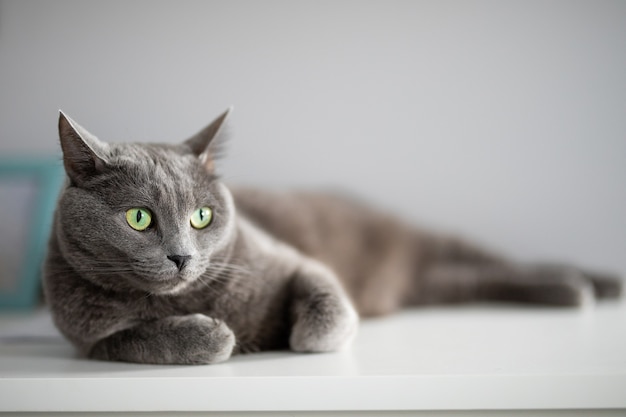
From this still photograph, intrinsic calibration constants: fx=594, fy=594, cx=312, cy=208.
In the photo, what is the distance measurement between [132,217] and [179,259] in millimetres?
117

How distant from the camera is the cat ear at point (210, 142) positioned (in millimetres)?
1187

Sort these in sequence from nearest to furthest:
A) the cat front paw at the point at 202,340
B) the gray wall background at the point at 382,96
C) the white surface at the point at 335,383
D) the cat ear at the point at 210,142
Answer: the white surface at the point at 335,383 < the cat front paw at the point at 202,340 < the cat ear at the point at 210,142 < the gray wall background at the point at 382,96

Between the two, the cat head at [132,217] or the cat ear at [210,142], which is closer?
the cat head at [132,217]

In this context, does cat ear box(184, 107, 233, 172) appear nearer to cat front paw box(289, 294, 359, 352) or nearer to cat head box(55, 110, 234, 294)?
cat head box(55, 110, 234, 294)

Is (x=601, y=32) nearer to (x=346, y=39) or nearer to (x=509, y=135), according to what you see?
(x=509, y=135)

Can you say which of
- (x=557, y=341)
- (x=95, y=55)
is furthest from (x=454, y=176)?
(x=95, y=55)

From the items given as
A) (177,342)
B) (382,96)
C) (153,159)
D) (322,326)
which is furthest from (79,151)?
(382,96)

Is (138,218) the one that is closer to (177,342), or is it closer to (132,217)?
(132,217)

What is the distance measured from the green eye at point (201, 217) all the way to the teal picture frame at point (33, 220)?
0.69 m

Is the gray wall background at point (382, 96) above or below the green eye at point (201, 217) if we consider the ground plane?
above

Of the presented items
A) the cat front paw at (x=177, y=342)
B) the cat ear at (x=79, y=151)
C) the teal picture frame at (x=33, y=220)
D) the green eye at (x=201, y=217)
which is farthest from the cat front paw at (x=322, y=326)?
the teal picture frame at (x=33, y=220)

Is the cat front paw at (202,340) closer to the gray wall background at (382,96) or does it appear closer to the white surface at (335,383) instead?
the white surface at (335,383)

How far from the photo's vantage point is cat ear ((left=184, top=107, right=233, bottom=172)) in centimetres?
119

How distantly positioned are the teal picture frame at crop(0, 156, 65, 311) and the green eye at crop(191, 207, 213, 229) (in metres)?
0.69
